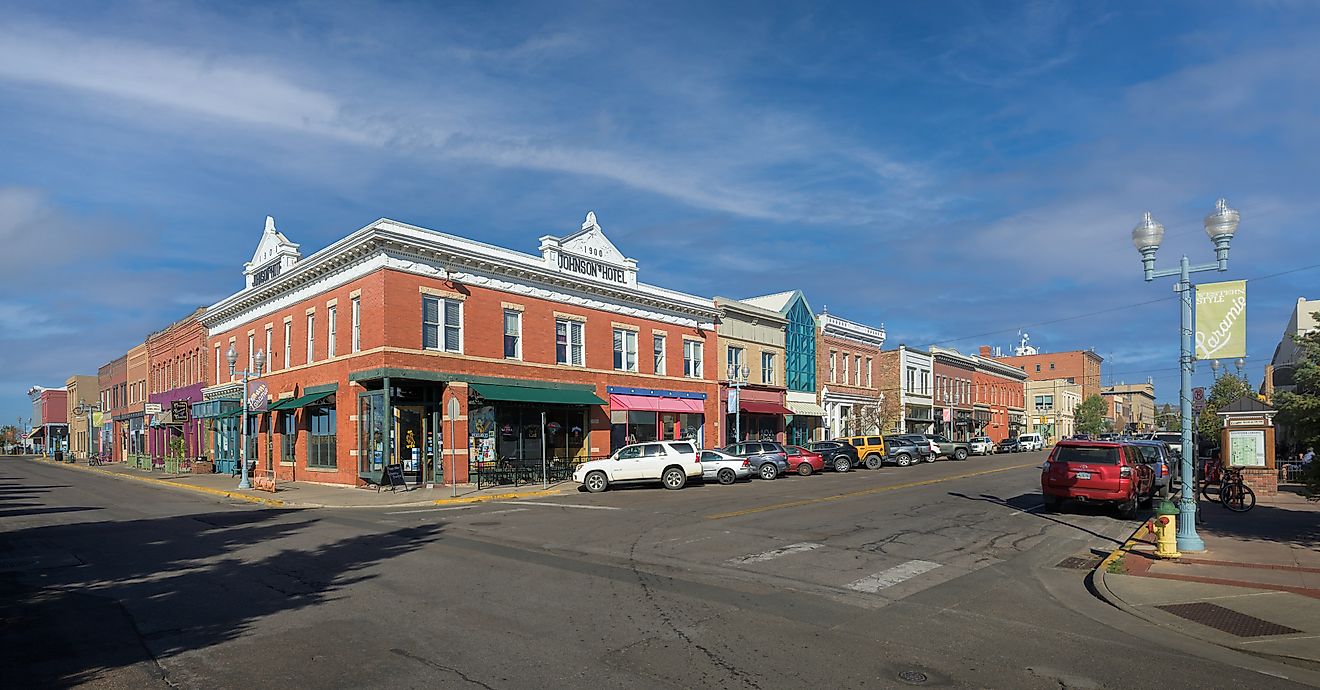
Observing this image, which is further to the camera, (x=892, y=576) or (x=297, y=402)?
(x=297, y=402)

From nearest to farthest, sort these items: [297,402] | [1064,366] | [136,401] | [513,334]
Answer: [297,402] < [513,334] < [136,401] < [1064,366]

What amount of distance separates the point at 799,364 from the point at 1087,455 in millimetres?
33225

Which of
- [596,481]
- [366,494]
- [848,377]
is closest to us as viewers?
[366,494]

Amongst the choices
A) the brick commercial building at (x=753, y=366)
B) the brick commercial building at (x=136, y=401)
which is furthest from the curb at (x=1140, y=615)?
the brick commercial building at (x=136, y=401)

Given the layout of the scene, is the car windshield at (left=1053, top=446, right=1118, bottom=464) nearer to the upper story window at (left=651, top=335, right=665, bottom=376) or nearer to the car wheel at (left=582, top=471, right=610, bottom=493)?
the car wheel at (left=582, top=471, right=610, bottom=493)

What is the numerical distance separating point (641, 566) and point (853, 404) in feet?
158

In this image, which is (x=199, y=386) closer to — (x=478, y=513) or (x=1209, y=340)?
(x=478, y=513)

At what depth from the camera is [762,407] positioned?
46438mm

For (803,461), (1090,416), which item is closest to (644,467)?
(803,461)

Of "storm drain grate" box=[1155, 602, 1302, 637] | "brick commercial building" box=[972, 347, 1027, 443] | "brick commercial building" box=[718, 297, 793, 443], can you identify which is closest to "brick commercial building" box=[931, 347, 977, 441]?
"brick commercial building" box=[972, 347, 1027, 443]

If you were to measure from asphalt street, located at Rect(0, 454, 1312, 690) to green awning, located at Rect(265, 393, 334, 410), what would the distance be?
12.9 m

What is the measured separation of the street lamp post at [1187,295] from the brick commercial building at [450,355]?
1863cm

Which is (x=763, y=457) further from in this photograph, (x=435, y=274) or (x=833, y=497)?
(x=435, y=274)

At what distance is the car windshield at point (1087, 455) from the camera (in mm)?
18391
